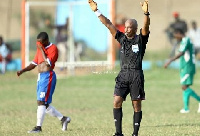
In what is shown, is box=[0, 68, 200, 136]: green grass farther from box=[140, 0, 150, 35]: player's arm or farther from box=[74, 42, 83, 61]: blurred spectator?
box=[140, 0, 150, 35]: player's arm

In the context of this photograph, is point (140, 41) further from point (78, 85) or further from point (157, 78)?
point (157, 78)

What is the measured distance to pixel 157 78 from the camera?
A: 98.0 feet

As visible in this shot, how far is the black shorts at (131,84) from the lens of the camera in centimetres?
1247

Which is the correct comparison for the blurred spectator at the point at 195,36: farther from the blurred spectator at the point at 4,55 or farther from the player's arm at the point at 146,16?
the player's arm at the point at 146,16

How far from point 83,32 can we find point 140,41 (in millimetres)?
20814

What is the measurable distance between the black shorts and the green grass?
4.22 ft

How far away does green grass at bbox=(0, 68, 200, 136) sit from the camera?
14.6 metres

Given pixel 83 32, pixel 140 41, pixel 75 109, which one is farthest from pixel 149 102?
pixel 83 32

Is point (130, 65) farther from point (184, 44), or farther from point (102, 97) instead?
point (102, 97)

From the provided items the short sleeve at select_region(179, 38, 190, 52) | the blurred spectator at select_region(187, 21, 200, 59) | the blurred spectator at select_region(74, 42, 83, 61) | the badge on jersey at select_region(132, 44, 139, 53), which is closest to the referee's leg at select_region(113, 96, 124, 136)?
the badge on jersey at select_region(132, 44, 139, 53)

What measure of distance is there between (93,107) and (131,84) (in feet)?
25.2

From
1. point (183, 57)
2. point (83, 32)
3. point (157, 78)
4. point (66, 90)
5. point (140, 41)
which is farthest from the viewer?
point (83, 32)

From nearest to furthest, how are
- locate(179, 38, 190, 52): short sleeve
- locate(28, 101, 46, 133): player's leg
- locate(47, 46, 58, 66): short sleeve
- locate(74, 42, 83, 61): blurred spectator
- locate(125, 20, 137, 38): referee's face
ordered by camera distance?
1. locate(125, 20, 137, 38): referee's face
2. locate(28, 101, 46, 133): player's leg
3. locate(47, 46, 58, 66): short sleeve
4. locate(179, 38, 190, 52): short sleeve
5. locate(74, 42, 83, 61): blurred spectator

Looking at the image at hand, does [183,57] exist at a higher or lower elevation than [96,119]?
higher
